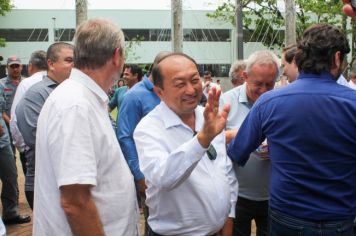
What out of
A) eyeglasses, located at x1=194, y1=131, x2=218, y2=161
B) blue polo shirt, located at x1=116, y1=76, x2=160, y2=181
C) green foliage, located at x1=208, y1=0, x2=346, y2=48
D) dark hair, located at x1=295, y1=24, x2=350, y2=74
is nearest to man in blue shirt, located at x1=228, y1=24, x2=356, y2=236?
dark hair, located at x1=295, y1=24, x2=350, y2=74

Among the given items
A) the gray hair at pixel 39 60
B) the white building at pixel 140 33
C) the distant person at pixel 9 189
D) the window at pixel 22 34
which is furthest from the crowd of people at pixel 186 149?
the window at pixel 22 34

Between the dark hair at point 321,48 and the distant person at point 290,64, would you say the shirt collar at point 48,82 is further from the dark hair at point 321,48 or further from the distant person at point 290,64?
the dark hair at point 321,48

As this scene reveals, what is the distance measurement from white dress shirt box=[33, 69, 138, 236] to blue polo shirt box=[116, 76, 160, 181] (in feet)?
5.70

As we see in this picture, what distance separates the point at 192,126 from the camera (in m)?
2.57

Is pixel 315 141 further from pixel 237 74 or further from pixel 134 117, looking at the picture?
pixel 237 74

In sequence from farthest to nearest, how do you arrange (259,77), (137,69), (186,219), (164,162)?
1. (137,69)
2. (259,77)
3. (186,219)
4. (164,162)

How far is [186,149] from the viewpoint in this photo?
6.70ft

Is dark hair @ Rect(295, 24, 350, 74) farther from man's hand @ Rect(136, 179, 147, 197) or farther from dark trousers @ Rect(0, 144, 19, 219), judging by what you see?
dark trousers @ Rect(0, 144, 19, 219)

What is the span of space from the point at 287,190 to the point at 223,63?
1701 inches

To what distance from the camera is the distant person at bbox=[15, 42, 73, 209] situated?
12.2ft

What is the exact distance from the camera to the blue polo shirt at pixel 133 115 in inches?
153

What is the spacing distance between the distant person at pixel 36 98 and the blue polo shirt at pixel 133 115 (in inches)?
23.6

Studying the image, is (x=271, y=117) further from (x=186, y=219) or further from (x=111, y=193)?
(x=111, y=193)

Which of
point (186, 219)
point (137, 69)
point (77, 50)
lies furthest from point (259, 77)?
point (137, 69)
